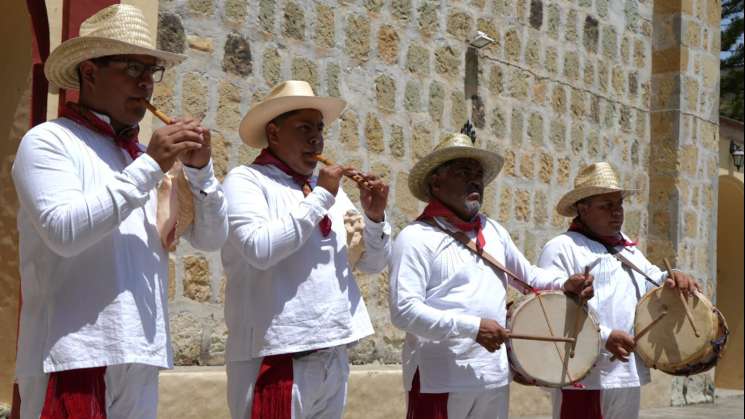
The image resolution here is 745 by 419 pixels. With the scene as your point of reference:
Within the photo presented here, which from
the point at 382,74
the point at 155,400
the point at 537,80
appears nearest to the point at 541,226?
the point at 537,80

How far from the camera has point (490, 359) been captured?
13.8 feet

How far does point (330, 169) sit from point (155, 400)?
3.33 ft

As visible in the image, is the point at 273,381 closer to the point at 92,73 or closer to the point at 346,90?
the point at 92,73

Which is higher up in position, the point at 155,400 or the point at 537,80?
the point at 537,80

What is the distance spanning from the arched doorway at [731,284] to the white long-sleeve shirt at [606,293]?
9.33m

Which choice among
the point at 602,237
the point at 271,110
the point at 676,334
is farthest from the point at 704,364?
the point at 271,110

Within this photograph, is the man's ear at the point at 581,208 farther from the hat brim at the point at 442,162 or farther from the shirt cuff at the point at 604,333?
the hat brim at the point at 442,162

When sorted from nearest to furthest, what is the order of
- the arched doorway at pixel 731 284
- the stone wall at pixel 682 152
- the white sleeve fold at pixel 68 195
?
the white sleeve fold at pixel 68 195, the stone wall at pixel 682 152, the arched doorway at pixel 731 284

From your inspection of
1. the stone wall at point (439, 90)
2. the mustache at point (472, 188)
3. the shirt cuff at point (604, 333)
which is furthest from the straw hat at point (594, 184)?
the stone wall at point (439, 90)

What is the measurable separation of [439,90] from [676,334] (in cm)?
→ 298

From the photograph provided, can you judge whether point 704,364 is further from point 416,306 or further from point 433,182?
point 416,306

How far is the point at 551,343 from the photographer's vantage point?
4.41 m

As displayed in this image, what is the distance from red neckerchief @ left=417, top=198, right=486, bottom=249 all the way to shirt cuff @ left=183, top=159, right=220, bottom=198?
52.4 inches

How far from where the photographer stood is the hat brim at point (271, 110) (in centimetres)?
390
